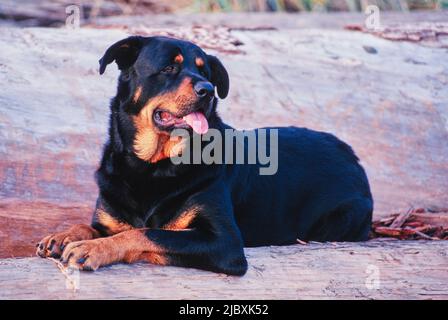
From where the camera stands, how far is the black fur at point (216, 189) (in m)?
4.25

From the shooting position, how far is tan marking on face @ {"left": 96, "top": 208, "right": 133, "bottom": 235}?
451cm

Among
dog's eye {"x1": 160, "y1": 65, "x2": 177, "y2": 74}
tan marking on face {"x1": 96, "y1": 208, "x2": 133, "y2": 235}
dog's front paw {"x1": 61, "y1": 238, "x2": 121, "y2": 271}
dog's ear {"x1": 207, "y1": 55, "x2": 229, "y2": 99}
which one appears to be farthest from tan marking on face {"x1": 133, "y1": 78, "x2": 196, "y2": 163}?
dog's front paw {"x1": 61, "y1": 238, "x2": 121, "y2": 271}

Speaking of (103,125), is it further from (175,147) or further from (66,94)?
(175,147)

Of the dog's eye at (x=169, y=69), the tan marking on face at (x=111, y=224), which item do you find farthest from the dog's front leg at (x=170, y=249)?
the dog's eye at (x=169, y=69)

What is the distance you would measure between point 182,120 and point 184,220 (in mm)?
549

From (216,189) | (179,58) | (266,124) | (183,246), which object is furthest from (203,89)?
(266,124)

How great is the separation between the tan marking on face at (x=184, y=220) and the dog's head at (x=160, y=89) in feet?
1.28

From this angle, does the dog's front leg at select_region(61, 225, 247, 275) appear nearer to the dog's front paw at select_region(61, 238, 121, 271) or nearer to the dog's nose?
the dog's front paw at select_region(61, 238, 121, 271)

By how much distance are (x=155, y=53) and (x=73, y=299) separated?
153 cm

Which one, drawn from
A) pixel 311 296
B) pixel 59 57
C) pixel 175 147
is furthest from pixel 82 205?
pixel 311 296

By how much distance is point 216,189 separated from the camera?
4484 mm

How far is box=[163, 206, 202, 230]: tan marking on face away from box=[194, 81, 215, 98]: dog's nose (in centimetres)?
60

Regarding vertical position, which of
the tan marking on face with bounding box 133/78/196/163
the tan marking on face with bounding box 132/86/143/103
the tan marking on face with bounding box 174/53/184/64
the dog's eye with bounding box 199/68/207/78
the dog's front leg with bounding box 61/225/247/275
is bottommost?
the dog's front leg with bounding box 61/225/247/275

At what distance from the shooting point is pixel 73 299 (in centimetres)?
369
